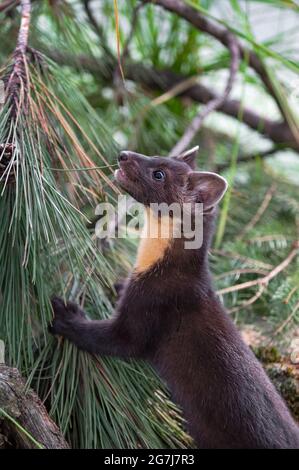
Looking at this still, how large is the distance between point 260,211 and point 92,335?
1.32 metres

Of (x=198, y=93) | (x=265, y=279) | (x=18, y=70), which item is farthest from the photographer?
(x=198, y=93)

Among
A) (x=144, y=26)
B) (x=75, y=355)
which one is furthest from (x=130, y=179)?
(x=144, y=26)

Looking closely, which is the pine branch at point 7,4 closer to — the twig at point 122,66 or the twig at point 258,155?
the twig at point 122,66

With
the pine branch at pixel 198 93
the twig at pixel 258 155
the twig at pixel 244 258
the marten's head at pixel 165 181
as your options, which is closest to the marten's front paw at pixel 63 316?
the marten's head at pixel 165 181

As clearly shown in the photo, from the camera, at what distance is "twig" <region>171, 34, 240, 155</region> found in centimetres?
277

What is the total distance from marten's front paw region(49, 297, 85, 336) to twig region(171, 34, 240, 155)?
0.68 m

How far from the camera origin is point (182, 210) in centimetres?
225

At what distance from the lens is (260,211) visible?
3.32m

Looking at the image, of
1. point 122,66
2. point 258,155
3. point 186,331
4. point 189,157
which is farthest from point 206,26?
point 186,331

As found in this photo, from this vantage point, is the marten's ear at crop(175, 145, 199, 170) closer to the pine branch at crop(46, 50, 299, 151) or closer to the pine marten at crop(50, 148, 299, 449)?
the pine marten at crop(50, 148, 299, 449)

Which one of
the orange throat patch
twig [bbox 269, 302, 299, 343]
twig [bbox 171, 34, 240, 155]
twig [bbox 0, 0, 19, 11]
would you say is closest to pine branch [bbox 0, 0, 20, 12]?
twig [bbox 0, 0, 19, 11]

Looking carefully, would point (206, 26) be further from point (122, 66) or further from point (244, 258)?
point (244, 258)
